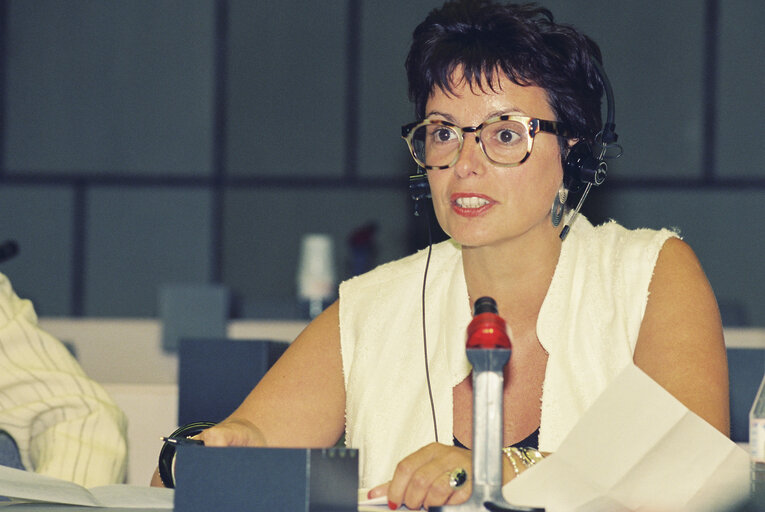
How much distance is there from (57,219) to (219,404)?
3.16m

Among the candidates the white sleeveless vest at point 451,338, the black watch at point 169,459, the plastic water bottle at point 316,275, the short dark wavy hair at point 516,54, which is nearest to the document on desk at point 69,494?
the black watch at point 169,459

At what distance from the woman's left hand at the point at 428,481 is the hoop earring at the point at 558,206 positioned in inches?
23.5

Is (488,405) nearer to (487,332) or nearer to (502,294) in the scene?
(487,332)

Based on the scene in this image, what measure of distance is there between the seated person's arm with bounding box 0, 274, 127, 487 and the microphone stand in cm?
91

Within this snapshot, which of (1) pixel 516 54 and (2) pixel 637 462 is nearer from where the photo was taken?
(2) pixel 637 462

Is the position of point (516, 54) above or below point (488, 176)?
above

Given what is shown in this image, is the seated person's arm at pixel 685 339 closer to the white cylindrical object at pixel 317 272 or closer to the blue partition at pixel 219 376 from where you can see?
the blue partition at pixel 219 376

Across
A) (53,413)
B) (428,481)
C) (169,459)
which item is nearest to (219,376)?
(53,413)

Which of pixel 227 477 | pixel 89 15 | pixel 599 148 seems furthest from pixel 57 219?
pixel 227 477

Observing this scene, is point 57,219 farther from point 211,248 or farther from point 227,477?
point 227,477

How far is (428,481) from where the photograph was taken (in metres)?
0.95

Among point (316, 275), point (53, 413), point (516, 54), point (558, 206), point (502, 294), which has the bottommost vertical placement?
point (53, 413)

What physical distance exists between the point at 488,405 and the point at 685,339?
578mm

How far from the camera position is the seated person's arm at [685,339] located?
120 centimetres
